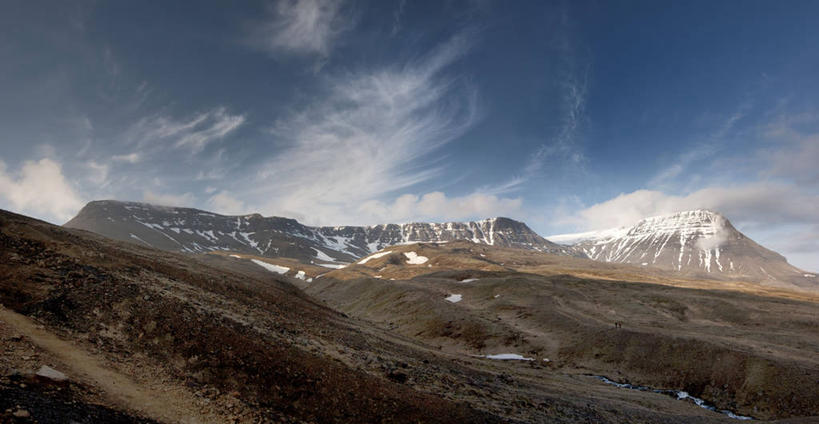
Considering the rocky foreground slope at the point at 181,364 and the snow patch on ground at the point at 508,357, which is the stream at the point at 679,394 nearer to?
the snow patch on ground at the point at 508,357

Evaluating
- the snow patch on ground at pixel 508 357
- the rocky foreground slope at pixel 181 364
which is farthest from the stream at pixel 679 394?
the rocky foreground slope at pixel 181 364

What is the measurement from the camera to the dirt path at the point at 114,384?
1159 centimetres

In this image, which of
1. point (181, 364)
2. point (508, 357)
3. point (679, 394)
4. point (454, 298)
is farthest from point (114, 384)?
point (454, 298)

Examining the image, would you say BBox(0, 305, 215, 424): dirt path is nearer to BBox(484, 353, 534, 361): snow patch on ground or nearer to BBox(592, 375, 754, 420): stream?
BBox(592, 375, 754, 420): stream

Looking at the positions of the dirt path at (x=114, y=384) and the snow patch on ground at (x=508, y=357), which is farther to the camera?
the snow patch on ground at (x=508, y=357)

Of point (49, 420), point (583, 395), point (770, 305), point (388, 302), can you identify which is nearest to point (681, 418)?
point (583, 395)

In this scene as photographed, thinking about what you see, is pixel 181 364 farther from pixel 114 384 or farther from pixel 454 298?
pixel 454 298

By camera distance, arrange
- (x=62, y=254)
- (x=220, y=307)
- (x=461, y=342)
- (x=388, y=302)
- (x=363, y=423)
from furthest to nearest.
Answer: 1. (x=388, y=302)
2. (x=461, y=342)
3. (x=220, y=307)
4. (x=62, y=254)
5. (x=363, y=423)

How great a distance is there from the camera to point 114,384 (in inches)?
479

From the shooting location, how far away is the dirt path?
11.6 m

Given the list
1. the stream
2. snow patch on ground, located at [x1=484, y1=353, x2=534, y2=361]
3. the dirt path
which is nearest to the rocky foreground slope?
the dirt path

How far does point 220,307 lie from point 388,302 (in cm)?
6080

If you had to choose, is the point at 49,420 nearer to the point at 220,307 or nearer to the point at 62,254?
the point at 220,307

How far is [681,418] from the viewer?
27.8 metres
